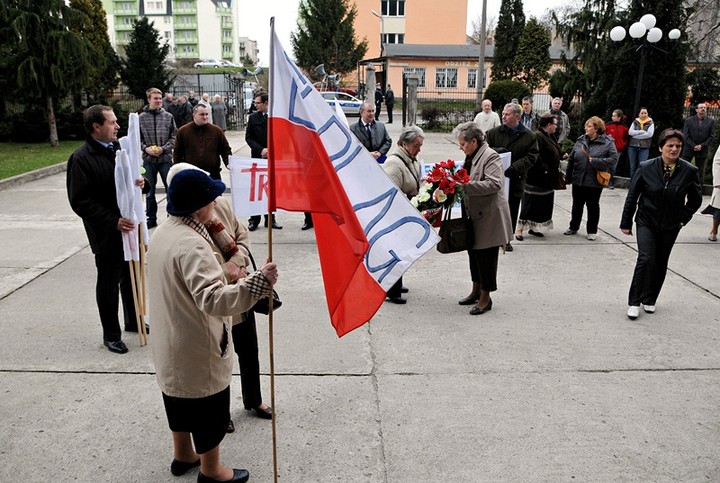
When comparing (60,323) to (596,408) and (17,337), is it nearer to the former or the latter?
(17,337)

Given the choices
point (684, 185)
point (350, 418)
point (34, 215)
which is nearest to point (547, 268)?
point (684, 185)

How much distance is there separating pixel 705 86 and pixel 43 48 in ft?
68.0

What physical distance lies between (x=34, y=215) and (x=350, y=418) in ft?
27.8

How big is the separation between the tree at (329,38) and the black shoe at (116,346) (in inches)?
2136

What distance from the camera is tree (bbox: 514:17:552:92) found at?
41188 millimetres

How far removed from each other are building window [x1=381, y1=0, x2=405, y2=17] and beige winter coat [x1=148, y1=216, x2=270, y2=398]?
6745 cm

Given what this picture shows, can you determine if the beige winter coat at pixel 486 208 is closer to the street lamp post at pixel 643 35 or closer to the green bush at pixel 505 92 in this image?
the street lamp post at pixel 643 35

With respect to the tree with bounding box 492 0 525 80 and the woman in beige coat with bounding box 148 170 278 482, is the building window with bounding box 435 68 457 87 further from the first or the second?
the woman in beige coat with bounding box 148 170 278 482

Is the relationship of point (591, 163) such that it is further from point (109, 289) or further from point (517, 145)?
point (109, 289)

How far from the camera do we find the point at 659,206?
5902 mm

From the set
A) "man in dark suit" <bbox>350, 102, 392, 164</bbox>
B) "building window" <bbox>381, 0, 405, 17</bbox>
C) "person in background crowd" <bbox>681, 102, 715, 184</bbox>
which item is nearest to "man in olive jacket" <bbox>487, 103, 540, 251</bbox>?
"man in dark suit" <bbox>350, 102, 392, 164</bbox>

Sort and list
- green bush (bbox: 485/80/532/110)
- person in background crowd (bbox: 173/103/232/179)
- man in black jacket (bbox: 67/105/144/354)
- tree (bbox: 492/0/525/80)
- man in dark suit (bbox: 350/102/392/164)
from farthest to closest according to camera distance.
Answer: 1. tree (bbox: 492/0/525/80)
2. green bush (bbox: 485/80/532/110)
3. man in dark suit (bbox: 350/102/392/164)
4. person in background crowd (bbox: 173/103/232/179)
5. man in black jacket (bbox: 67/105/144/354)

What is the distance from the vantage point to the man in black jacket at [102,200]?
4.91 metres

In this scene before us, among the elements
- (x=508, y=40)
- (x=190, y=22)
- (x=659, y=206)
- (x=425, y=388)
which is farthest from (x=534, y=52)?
(x=190, y=22)
